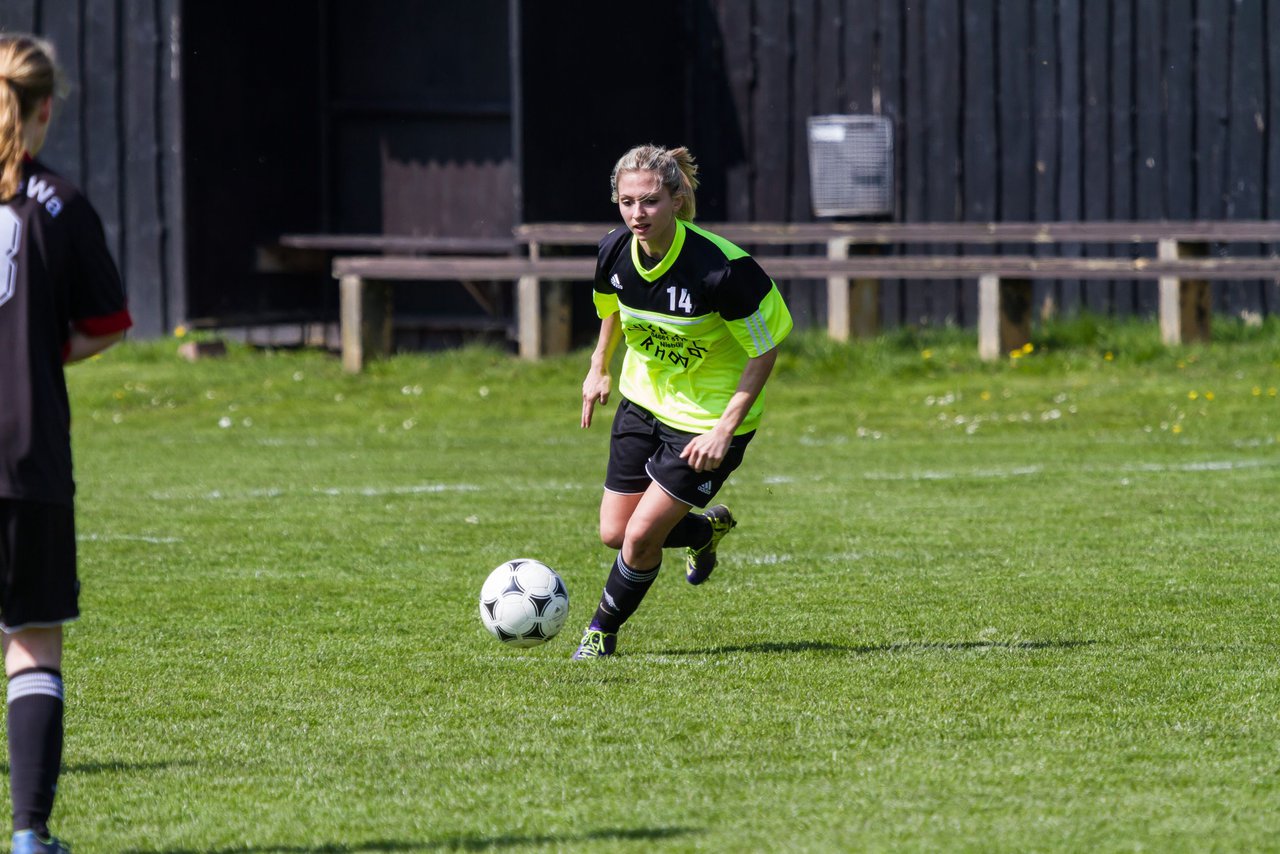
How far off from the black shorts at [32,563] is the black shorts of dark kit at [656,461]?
2.61 metres

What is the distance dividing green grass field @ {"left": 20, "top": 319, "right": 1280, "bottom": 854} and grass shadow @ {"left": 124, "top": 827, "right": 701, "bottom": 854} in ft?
0.04

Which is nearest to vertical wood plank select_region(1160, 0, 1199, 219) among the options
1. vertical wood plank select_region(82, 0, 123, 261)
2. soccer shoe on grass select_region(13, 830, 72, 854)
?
vertical wood plank select_region(82, 0, 123, 261)

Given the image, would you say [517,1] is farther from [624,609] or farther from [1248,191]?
[624,609]

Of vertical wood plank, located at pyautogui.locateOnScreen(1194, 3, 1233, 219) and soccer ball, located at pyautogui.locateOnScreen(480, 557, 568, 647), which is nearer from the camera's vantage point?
soccer ball, located at pyautogui.locateOnScreen(480, 557, 568, 647)

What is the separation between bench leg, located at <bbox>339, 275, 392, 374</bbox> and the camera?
15.6 metres

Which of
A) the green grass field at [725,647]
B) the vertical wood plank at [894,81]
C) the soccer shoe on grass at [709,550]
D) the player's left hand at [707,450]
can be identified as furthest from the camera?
the vertical wood plank at [894,81]

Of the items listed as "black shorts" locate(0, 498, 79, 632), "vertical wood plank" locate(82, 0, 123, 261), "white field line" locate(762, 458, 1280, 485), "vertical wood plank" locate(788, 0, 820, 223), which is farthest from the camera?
"vertical wood plank" locate(788, 0, 820, 223)

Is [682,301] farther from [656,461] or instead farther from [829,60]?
[829,60]

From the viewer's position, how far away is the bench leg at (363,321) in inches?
616

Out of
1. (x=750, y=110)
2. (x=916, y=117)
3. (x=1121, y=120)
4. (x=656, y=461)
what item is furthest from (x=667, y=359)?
(x=1121, y=120)

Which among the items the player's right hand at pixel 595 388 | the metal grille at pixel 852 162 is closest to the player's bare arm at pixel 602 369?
the player's right hand at pixel 595 388

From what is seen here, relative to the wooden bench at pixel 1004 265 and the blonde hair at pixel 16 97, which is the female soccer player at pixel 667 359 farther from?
the wooden bench at pixel 1004 265

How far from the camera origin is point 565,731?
5086 millimetres

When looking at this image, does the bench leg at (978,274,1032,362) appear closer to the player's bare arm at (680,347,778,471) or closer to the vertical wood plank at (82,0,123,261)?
the vertical wood plank at (82,0,123,261)
